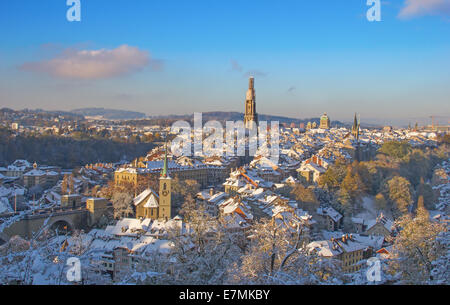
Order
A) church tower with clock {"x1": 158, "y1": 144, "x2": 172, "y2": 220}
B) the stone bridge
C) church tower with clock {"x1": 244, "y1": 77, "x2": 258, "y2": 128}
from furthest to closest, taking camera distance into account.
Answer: church tower with clock {"x1": 244, "y1": 77, "x2": 258, "y2": 128}
church tower with clock {"x1": 158, "y1": 144, "x2": 172, "y2": 220}
the stone bridge

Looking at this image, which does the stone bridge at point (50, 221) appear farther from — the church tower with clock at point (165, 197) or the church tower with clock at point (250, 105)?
the church tower with clock at point (250, 105)

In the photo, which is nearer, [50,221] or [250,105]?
[50,221]

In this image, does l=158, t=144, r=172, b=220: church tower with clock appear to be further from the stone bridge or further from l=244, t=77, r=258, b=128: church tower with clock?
l=244, t=77, r=258, b=128: church tower with clock

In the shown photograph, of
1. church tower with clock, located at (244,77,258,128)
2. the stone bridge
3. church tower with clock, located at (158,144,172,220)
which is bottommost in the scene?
the stone bridge

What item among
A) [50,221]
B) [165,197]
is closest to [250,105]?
[165,197]

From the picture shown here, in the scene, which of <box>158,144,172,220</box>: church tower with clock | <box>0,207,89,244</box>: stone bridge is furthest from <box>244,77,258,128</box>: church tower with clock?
<box>0,207,89,244</box>: stone bridge

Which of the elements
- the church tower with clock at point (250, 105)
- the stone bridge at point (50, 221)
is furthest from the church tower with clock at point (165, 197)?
the church tower with clock at point (250, 105)

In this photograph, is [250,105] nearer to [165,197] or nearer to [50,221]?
[165,197]

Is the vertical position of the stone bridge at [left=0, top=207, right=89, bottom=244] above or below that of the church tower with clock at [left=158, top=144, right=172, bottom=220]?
below

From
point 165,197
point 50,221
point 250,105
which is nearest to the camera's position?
point 50,221

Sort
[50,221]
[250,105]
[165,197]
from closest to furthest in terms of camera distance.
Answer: [50,221], [165,197], [250,105]

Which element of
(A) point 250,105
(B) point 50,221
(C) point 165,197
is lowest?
(B) point 50,221
